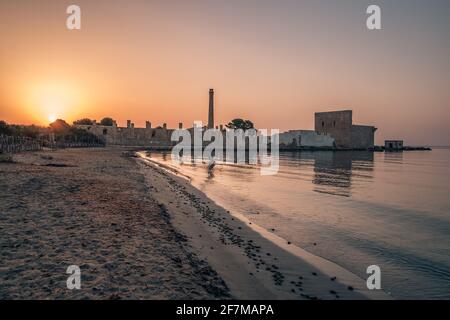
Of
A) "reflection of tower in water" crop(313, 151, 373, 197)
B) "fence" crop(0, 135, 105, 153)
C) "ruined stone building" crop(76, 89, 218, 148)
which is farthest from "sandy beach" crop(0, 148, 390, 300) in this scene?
"ruined stone building" crop(76, 89, 218, 148)

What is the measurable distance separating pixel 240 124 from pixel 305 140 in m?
25.8

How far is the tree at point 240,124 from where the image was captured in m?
116

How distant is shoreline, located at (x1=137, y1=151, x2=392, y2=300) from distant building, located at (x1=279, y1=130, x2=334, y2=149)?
10457 cm

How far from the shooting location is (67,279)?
4227 millimetres

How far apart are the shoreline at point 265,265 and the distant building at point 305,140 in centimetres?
10457

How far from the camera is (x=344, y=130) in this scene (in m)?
106

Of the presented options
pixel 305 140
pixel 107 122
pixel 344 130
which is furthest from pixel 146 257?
pixel 305 140

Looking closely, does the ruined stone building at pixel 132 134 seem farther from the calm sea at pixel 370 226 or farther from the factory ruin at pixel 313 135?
the calm sea at pixel 370 226

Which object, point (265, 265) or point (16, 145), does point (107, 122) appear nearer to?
point (16, 145)

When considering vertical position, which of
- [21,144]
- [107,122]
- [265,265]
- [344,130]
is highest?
[107,122]

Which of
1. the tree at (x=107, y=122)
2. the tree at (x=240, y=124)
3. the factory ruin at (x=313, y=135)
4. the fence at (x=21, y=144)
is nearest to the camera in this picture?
the fence at (x=21, y=144)

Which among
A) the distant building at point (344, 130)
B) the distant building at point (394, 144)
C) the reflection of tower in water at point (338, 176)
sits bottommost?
the reflection of tower in water at point (338, 176)

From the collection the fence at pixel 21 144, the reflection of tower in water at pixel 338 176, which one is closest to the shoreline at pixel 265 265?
the reflection of tower in water at pixel 338 176

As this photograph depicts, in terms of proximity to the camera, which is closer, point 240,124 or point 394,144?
point 240,124
